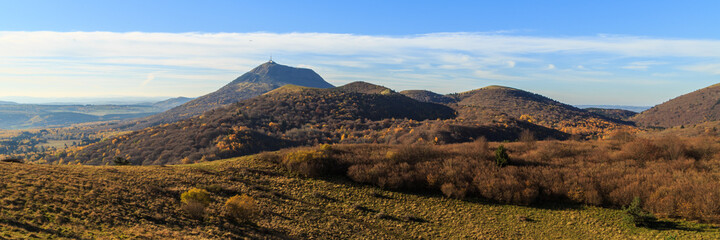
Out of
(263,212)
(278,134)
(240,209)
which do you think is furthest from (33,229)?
(278,134)

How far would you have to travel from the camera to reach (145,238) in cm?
1714

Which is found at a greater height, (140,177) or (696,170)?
(696,170)

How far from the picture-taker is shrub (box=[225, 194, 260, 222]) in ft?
77.1

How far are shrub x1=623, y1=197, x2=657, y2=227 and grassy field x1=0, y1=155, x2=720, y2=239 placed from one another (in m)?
0.81

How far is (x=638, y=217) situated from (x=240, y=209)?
106ft

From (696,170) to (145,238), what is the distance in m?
50.3

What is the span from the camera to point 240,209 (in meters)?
23.5

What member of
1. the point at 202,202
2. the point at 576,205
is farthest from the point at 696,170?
the point at 202,202

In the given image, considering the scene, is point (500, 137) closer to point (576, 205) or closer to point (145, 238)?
point (576, 205)

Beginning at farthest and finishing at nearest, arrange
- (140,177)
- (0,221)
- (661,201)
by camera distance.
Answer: (140,177)
(661,201)
(0,221)

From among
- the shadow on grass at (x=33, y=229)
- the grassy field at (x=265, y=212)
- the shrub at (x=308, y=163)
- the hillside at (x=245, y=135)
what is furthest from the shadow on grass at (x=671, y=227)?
the hillside at (x=245, y=135)

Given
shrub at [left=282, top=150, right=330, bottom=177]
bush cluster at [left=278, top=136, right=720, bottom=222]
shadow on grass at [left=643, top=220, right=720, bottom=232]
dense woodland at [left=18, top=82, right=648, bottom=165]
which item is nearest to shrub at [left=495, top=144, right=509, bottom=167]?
bush cluster at [left=278, top=136, right=720, bottom=222]

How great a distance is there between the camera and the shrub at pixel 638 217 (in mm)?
24906

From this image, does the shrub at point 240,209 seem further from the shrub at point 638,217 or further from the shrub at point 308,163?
the shrub at point 638,217
